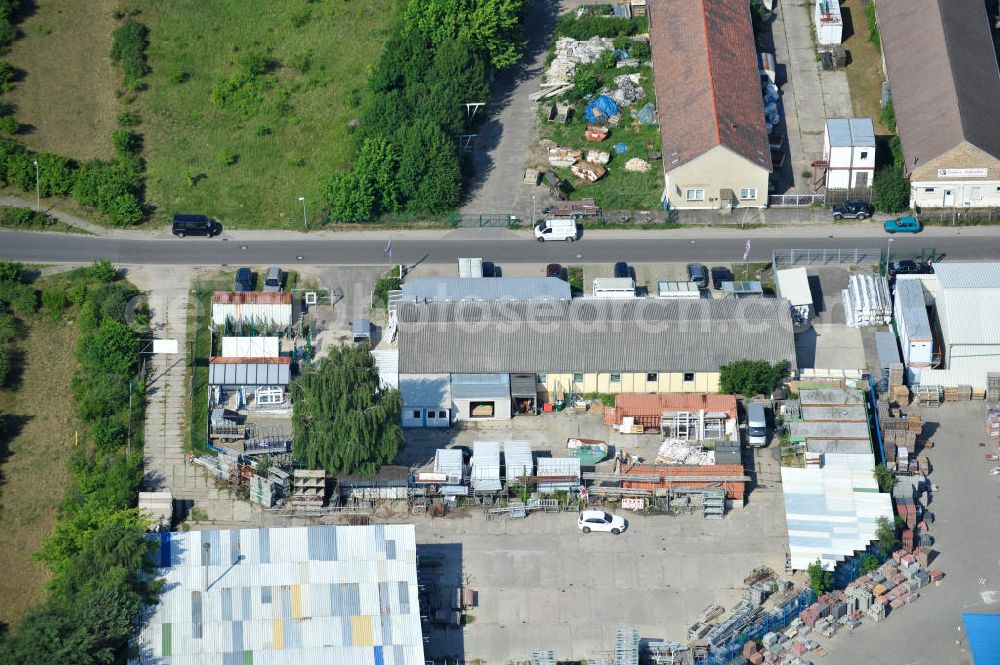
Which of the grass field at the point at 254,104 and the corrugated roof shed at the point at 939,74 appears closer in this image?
the corrugated roof shed at the point at 939,74

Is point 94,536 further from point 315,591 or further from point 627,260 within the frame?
point 627,260

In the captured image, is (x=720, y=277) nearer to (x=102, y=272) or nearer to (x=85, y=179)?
(x=102, y=272)

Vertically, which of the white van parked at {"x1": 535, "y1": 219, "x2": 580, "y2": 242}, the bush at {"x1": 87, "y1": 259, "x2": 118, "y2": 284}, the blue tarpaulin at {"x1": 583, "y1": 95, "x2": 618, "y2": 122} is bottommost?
the bush at {"x1": 87, "y1": 259, "x2": 118, "y2": 284}

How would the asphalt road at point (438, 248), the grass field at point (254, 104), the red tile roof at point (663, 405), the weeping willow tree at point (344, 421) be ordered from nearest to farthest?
the weeping willow tree at point (344, 421) < the red tile roof at point (663, 405) < the asphalt road at point (438, 248) < the grass field at point (254, 104)

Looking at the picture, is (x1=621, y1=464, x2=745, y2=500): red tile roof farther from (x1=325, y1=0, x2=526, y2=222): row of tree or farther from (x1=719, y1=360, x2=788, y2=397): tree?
(x1=325, y1=0, x2=526, y2=222): row of tree

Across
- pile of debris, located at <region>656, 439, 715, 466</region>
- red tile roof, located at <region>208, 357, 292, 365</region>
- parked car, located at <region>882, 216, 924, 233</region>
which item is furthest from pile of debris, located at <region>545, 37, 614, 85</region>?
pile of debris, located at <region>656, 439, 715, 466</region>

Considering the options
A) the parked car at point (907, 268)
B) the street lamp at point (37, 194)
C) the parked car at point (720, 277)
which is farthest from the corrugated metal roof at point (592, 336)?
the street lamp at point (37, 194)

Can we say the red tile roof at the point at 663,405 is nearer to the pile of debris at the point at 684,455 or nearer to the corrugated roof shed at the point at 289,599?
the pile of debris at the point at 684,455
